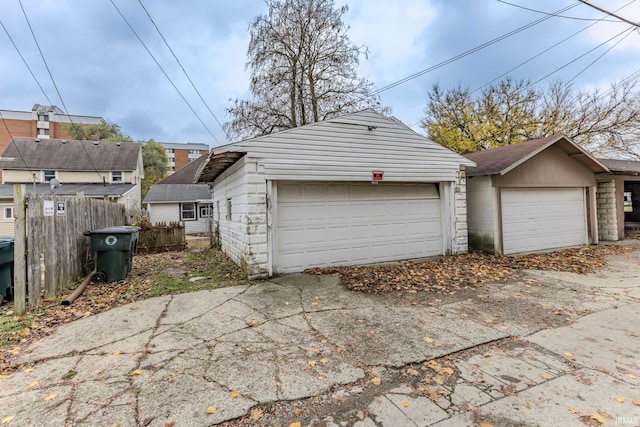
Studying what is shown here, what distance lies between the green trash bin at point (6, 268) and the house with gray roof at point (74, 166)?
1643cm

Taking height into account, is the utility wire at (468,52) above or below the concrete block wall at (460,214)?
above

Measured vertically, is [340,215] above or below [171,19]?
below

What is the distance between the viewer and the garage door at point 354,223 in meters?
6.66

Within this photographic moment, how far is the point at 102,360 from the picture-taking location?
117 inches

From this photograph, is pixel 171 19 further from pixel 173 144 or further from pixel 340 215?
pixel 173 144

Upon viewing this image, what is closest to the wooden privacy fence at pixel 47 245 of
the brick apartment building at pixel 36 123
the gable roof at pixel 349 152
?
the gable roof at pixel 349 152

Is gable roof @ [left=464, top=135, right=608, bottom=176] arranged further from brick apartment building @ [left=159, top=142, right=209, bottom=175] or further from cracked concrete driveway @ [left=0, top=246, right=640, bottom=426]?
brick apartment building @ [left=159, top=142, right=209, bottom=175]

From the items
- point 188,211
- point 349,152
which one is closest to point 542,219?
point 349,152

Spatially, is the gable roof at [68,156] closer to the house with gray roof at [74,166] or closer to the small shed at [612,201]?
the house with gray roof at [74,166]

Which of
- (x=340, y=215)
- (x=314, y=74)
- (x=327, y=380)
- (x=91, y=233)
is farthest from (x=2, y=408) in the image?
(x=314, y=74)

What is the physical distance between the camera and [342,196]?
23.5 ft

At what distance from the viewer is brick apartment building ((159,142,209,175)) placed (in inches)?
2314

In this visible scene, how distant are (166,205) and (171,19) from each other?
479 inches

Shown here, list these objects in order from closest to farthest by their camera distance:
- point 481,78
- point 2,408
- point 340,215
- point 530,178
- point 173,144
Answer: point 2,408 < point 340,215 < point 530,178 < point 481,78 < point 173,144
